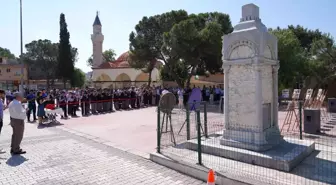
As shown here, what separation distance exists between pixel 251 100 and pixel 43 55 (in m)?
66.5

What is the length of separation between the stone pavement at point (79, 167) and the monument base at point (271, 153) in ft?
4.33

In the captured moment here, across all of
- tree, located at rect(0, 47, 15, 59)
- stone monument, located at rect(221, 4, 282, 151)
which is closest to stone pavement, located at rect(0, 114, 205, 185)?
stone monument, located at rect(221, 4, 282, 151)

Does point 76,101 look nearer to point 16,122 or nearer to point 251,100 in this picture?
point 16,122

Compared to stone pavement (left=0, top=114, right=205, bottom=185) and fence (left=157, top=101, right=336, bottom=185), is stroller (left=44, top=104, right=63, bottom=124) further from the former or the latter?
fence (left=157, top=101, right=336, bottom=185)

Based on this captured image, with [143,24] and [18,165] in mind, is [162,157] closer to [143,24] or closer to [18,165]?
[18,165]

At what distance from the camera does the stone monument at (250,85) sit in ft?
21.3

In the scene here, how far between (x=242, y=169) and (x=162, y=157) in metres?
2.00

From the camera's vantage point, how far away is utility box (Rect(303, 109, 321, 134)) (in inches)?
388

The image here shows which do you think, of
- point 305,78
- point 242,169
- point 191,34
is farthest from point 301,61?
point 242,169

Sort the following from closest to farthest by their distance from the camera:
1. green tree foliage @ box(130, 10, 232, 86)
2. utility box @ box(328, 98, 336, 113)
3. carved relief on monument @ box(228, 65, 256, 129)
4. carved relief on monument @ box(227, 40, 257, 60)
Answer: carved relief on monument @ box(227, 40, 257, 60) → carved relief on monument @ box(228, 65, 256, 129) → utility box @ box(328, 98, 336, 113) → green tree foliage @ box(130, 10, 232, 86)

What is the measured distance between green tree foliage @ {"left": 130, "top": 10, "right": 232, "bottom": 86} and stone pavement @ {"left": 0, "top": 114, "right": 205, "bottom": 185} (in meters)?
17.3

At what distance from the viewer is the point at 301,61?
24078 mm

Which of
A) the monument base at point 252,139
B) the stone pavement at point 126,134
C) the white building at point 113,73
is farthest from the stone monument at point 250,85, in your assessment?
the white building at point 113,73

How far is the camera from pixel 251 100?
6.67m
